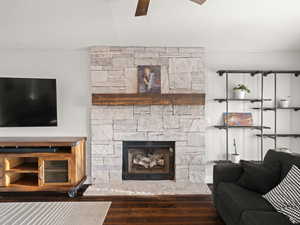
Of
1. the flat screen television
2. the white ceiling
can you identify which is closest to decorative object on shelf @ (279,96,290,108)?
the white ceiling

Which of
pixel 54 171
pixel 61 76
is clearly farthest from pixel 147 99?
pixel 54 171

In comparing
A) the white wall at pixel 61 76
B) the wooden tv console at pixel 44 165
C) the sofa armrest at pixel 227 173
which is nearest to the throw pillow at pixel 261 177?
the sofa armrest at pixel 227 173

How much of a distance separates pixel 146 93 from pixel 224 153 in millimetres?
1796

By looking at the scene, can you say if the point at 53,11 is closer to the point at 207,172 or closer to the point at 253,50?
the point at 253,50

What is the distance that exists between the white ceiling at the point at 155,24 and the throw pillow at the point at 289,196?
81.1 inches

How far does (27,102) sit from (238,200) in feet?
11.3

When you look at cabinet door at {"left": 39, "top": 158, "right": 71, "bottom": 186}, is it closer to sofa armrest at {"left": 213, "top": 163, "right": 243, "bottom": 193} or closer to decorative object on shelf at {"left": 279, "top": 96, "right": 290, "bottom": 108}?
sofa armrest at {"left": 213, "top": 163, "right": 243, "bottom": 193}

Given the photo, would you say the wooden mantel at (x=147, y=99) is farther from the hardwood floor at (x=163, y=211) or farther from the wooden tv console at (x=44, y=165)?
the hardwood floor at (x=163, y=211)

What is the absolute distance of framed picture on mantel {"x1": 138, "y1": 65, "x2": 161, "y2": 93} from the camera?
3816 millimetres

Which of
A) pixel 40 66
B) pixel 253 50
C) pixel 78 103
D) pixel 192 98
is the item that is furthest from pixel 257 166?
pixel 40 66

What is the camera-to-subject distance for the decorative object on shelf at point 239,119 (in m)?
3.94

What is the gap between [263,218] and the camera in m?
1.66

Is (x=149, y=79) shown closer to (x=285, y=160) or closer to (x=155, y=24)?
(x=155, y=24)

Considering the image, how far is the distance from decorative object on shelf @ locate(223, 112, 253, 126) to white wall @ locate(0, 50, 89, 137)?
8.41 ft
